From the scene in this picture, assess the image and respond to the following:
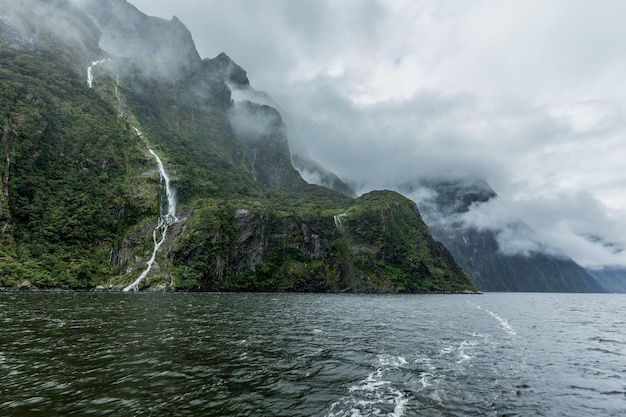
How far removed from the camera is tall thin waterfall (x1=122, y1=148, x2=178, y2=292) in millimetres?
130988

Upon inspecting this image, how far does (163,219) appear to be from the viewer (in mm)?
168625

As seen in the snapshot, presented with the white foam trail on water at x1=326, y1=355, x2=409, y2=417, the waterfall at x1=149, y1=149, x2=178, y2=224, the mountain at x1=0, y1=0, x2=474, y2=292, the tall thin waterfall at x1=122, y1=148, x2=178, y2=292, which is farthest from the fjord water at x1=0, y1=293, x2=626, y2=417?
the waterfall at x1=149, y1=149, x2=178, y2=224

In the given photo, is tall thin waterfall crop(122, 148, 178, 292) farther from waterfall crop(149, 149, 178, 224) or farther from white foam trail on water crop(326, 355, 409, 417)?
white foam trail on water crop(326, 355, 409, 417)

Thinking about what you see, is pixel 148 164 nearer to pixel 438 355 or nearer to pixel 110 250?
pixel 110 250

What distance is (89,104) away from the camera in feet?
636

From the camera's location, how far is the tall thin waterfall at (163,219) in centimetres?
13099

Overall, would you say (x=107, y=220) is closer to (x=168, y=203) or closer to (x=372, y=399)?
(x=168, y=203)

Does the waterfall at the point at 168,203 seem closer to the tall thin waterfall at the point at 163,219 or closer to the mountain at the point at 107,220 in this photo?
the tall thin waterfall at the point at 163,219

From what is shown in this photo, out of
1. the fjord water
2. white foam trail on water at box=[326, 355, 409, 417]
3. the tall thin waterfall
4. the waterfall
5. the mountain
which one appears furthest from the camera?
the waterfall

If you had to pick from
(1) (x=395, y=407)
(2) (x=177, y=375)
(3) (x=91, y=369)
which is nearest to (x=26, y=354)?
(3) (x=91, y=369)

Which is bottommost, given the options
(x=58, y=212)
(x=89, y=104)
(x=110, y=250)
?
(x=110, y=250)

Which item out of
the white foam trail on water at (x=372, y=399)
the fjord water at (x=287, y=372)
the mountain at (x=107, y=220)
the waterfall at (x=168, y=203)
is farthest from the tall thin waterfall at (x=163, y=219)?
the white foam trail on water at (x=372, y=399)

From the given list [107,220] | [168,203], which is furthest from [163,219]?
[107,220]

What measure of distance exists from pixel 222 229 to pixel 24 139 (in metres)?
91.5
